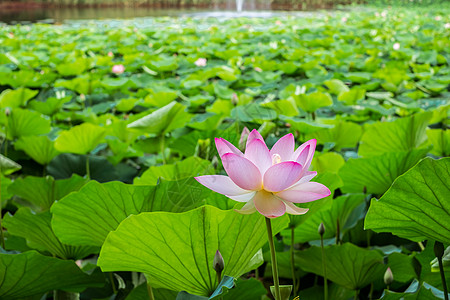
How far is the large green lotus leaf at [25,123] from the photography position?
54.4 inches

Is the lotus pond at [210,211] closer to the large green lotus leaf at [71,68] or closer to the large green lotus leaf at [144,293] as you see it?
the large green lotus leaf at [144,293]

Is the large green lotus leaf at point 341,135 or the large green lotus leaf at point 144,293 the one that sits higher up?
the large green lotus leaf at point 341,135

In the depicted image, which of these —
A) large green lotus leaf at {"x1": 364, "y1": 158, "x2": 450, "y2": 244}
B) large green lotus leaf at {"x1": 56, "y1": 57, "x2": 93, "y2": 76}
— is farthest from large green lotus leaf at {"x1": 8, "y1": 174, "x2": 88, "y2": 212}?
large green lotus leaf at {"x1": 56, "y1": 57, "x2": 93, "y2": 76}

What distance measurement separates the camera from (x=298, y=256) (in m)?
0.81

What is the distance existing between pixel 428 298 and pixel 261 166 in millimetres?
300

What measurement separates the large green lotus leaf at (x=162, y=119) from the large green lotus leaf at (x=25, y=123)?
501mm

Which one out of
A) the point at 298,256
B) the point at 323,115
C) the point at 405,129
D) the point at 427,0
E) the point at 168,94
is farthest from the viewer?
the point at 427,0

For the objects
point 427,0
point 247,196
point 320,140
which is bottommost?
point 320,140

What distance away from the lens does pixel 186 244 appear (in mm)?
505

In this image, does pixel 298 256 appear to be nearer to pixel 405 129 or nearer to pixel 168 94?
pixel 405 129

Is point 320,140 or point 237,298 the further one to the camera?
point 320,140

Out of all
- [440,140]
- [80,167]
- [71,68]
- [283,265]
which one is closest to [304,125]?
[440,140]

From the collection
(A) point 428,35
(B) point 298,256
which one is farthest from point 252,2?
(B) point 298,256

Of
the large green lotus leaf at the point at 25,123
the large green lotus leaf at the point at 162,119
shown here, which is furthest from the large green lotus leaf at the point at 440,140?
the large green lotus leaf at the point at 25,123
